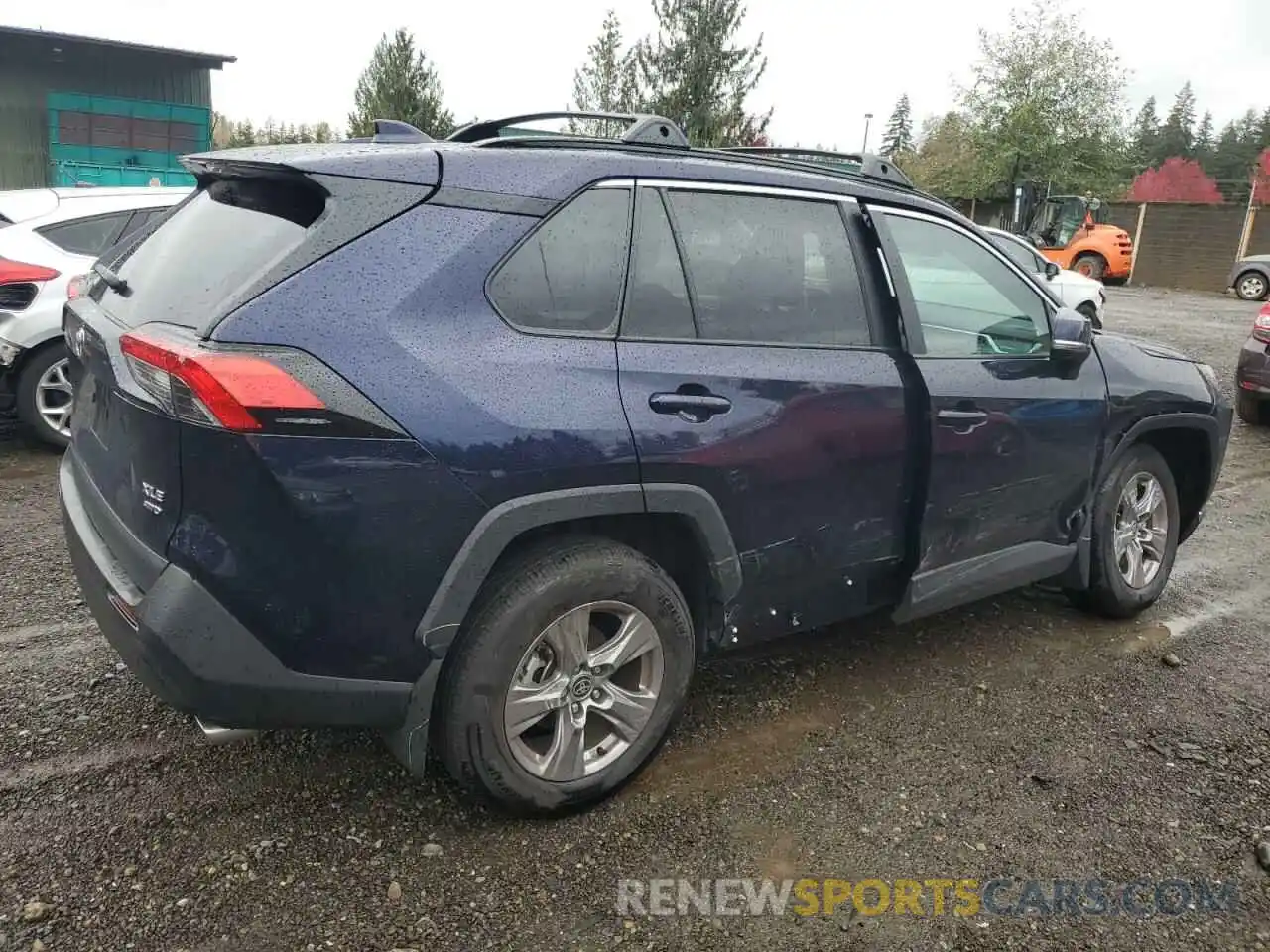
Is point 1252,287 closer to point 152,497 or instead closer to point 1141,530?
point 1141,530

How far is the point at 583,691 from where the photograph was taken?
8.71ft

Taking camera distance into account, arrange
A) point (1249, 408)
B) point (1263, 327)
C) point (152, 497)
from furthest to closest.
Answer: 1. point (1249, 408)
2. point (1263, 327)
3. point (152, 497)

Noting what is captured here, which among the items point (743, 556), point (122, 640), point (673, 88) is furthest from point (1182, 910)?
point (673, 88)

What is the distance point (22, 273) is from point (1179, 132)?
108m

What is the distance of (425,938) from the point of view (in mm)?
2262

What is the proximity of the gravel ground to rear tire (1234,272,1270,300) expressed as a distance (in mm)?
23834

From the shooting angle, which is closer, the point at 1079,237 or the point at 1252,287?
the point at 1252,287

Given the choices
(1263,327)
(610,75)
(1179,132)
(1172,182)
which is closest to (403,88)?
(610,75)

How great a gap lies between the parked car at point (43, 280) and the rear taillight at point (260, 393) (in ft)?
Answer: 13.8

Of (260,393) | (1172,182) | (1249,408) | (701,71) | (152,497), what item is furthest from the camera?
(1172,182)

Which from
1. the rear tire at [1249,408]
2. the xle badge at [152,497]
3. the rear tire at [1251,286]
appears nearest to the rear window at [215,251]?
the xle badge at [152,497]

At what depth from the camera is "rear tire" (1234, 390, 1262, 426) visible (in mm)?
8562

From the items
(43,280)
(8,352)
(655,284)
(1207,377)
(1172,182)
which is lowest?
(8,352)

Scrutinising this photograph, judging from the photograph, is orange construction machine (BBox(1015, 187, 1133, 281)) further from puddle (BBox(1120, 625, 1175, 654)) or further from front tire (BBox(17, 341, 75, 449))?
front tire (BBox(17, 341, 75, 449))
